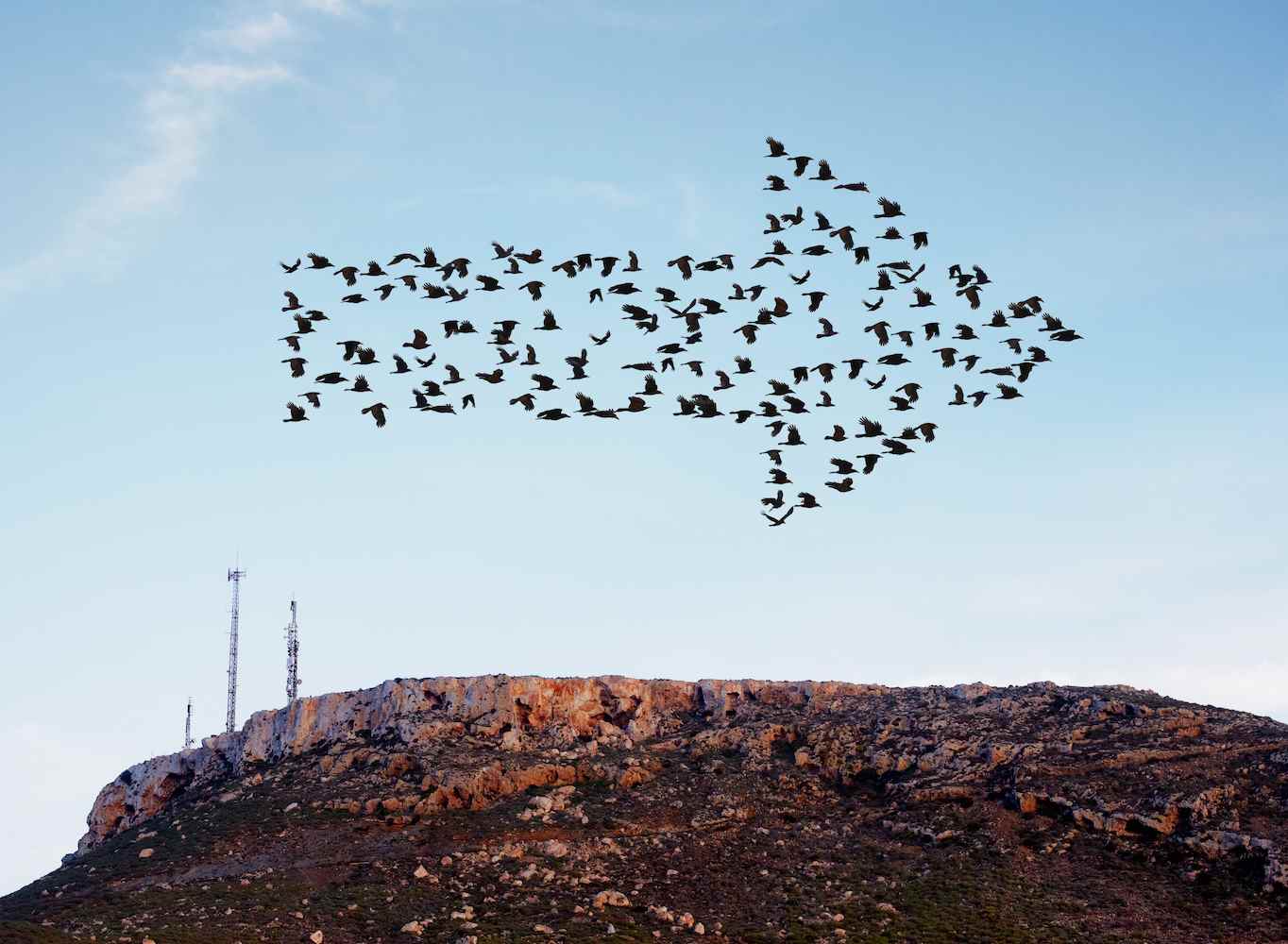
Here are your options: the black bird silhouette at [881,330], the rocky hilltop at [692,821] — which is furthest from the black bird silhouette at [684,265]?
the rocky hilltop at [692,821]

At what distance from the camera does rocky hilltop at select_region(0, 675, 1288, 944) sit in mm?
62375

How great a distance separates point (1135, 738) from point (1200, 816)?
8274 mm

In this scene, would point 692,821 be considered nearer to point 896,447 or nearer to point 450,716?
point 450,716

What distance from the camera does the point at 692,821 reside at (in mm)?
72812

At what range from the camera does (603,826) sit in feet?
238

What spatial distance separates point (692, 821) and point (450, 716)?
15860mm

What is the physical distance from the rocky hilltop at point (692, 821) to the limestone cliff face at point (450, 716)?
155mm

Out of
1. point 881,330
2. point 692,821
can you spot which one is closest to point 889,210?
point 881,330

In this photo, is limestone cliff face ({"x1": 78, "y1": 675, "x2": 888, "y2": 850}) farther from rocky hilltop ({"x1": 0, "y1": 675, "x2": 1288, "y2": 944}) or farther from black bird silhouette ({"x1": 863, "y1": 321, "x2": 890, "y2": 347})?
black bird silhouette ({"x1": 863, "y1": 321, "x2": 890, "y2": 347})

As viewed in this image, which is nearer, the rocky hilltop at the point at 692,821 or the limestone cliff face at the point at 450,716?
the rocky hilltop at the point at 692,821

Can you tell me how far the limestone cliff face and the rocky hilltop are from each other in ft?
0.51

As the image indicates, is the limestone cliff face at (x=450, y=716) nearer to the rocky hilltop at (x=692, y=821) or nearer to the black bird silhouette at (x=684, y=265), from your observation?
the rocky hilltop at (x=692, y=821)

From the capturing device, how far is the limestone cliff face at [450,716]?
81.5 m

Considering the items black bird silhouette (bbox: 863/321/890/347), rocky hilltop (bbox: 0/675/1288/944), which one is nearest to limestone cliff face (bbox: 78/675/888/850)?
rocky hilltop (bbox: 0/675/1288/944)
